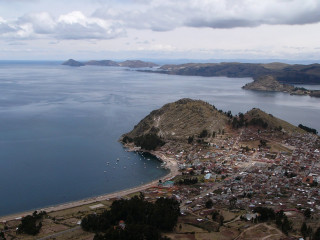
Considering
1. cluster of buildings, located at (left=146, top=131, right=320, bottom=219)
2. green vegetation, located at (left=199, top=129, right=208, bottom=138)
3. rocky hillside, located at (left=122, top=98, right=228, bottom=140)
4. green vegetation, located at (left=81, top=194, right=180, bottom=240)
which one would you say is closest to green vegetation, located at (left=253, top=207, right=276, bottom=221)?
cluster of buildings, located at (left=146, top=131, right=320, bottom=219)

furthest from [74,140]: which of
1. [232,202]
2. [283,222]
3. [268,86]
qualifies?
[268,86]

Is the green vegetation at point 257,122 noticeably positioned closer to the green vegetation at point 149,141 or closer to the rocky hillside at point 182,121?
the rocky hillside at point 182,121

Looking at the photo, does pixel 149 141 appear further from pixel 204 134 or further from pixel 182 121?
pixel 182 121

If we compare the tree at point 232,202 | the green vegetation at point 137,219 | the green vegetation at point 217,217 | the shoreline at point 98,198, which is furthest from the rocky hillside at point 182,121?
the green vegetation at point 137,219

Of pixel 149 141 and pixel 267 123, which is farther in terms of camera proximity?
pixel 267 123

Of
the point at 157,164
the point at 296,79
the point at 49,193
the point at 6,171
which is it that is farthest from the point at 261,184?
the point at 296,79

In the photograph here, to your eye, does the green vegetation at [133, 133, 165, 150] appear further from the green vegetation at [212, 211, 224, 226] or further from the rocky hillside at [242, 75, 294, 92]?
the rocky hillside at [242, 75, 294, 92]
